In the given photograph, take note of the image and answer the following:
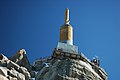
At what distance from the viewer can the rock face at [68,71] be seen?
51.2 m

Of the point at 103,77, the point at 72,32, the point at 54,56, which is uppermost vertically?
the point at 72,32

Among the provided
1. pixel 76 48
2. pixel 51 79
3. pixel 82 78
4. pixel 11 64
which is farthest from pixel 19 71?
pixel 76 48

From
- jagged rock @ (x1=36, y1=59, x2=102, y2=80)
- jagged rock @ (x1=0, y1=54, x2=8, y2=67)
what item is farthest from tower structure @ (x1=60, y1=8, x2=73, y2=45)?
jagged rock @ (x1=0, y1=54, x2=8, y2=67)

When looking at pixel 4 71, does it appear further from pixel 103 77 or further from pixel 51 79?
pixel 103 77

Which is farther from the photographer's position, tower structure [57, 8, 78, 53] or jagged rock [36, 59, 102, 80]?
tower structure [57, 8, 78, 53]

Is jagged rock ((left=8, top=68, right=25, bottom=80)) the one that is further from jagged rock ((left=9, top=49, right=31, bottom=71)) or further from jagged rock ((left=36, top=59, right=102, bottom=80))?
jagged rock ((left=9, top=49, right=31, bottom=71))

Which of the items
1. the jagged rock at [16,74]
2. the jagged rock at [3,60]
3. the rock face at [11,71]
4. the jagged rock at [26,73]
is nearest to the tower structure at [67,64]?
the jagged rock at [26,73]

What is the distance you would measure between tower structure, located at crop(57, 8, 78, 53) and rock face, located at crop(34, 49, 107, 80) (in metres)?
2.67

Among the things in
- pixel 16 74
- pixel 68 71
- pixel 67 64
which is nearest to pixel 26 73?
pixel 16 74

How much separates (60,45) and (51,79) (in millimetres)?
13223

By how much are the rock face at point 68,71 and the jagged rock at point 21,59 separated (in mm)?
2705

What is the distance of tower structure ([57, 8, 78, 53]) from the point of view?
203ft

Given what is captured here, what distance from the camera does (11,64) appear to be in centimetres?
5197

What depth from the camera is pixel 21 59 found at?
58500 mm
